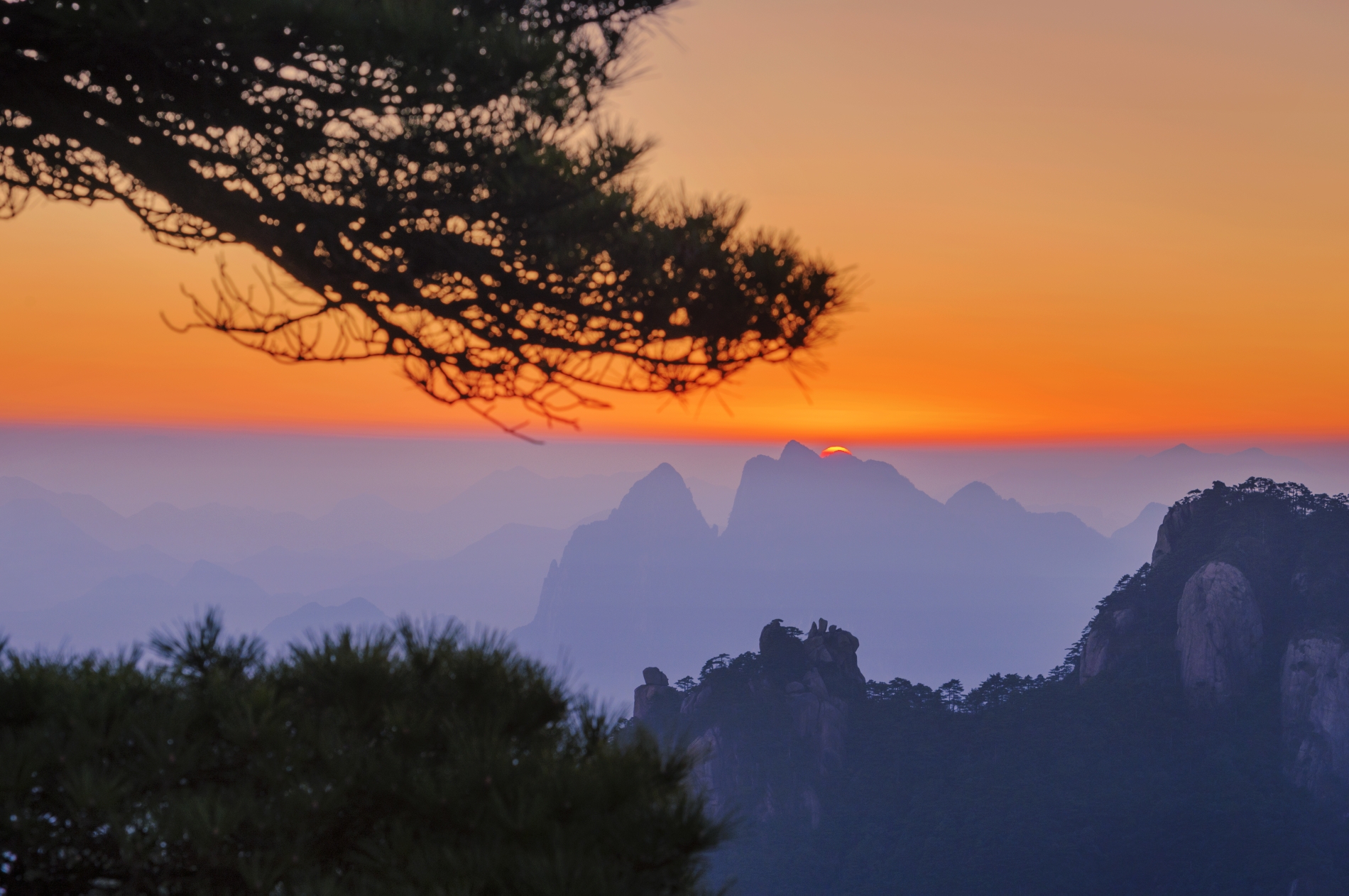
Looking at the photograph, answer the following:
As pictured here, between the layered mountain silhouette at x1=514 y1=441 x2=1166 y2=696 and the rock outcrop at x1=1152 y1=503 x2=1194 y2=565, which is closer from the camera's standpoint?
the rock outcrop at x1=1152 y1=503 x2=1194 y2=565

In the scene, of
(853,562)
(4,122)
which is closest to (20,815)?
(4,122)

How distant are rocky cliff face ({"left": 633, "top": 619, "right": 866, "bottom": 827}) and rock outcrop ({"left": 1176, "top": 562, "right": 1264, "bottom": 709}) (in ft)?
54.8

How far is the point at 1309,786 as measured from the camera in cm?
4275

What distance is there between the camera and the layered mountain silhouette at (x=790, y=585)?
160m

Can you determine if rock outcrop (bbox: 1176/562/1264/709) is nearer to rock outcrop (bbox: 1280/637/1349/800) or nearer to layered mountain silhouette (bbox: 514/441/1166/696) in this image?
rock outcrop (bbox: 1280/637/1349/800)

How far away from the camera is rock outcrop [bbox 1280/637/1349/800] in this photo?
1682 inches

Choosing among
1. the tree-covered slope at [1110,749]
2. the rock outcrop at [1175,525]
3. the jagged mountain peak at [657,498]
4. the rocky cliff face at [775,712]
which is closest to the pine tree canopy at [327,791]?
the tree-covered slope at [1110,749]

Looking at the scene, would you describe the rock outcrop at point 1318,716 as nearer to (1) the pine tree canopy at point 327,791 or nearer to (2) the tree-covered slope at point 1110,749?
(2) the tree-covered slope at point 1110,749

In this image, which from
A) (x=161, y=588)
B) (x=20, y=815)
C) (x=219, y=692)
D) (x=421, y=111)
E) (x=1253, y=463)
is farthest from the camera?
(x=161, y=588)

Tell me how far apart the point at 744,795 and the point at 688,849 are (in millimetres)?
44543

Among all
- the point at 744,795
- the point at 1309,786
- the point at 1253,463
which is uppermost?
the point at 1253,463

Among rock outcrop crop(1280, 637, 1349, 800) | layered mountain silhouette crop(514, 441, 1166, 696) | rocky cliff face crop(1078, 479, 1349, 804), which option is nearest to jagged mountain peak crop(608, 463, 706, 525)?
layered mountain silhouette crop(514, 441, 1166, 696)

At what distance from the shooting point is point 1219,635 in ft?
153

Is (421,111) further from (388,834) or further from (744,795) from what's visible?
(744,795)
